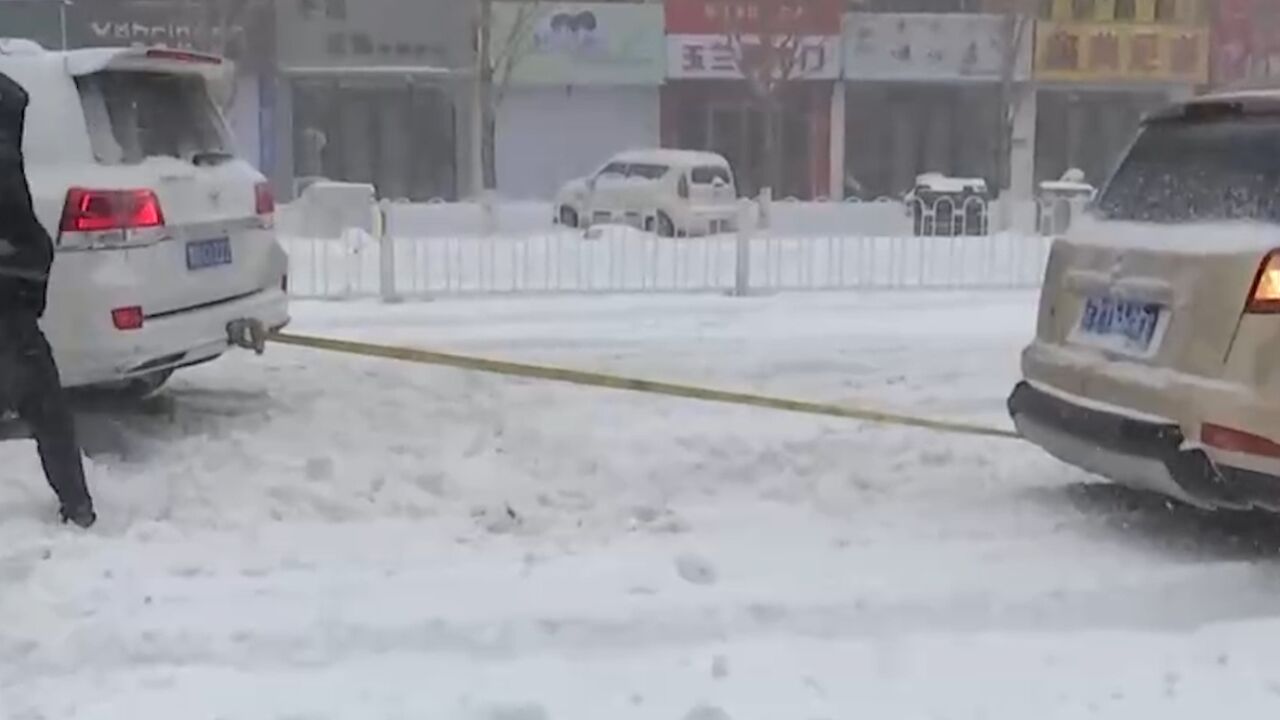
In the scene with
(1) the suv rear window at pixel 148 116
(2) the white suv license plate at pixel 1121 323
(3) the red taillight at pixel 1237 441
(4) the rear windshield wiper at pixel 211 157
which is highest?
(1) the suv rear window at pixel 148 116

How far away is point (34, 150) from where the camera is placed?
7.05 m

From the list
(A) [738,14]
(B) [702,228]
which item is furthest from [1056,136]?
(B) [702,228]

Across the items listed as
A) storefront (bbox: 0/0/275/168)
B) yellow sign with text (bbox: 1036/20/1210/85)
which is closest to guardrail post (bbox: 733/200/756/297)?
storefront (bbox: 0/0/275/168)

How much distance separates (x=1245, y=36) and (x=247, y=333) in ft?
104

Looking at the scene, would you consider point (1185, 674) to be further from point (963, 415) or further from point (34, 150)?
point (34, 150)

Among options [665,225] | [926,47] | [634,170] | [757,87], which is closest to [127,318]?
[665,225]

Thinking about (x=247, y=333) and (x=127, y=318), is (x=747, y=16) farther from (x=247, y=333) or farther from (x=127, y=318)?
(x=127, y=318)

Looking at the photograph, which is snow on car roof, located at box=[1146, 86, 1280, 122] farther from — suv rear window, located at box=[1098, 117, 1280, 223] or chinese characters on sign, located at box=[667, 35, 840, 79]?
chinese characters on sign, located at box=[667, 35, 840, 79]

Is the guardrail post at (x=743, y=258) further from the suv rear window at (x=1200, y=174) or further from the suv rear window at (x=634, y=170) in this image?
the suv rear window at (x=634, y=170)

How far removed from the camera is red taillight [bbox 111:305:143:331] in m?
6.95

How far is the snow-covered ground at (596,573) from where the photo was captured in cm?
452

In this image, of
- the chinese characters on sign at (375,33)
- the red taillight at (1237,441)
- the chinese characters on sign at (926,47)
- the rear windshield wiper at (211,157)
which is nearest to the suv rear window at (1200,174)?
the red taillight at (1237,441)

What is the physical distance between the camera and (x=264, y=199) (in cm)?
813

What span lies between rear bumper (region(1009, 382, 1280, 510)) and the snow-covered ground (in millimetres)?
276
